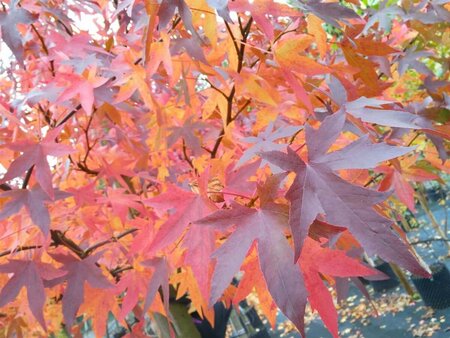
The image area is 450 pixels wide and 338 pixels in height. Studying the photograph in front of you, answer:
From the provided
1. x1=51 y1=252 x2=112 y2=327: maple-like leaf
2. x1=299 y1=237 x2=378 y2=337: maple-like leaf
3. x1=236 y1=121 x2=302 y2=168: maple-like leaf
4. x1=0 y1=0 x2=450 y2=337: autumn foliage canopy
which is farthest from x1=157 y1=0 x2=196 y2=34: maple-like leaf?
x1=51 y1=252 x2=112 y2=327: maple-like leaf

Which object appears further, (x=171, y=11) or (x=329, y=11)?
(x=329, y=11)

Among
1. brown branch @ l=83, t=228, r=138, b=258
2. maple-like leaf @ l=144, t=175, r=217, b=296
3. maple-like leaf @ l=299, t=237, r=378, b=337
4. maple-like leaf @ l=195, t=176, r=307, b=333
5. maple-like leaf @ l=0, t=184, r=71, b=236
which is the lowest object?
maple-like leaf @ l=299, t=237, r=378, b=337

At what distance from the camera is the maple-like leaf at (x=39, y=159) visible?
71 cm

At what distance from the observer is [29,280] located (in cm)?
74

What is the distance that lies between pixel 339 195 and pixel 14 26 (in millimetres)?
592

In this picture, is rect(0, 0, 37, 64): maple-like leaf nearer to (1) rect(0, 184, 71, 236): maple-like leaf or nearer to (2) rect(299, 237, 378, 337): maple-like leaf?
(1) rect(0, 184, 71, 236): maple-like leaf

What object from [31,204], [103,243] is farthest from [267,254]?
[103,243]

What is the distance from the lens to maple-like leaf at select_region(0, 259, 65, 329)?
0.71 metres

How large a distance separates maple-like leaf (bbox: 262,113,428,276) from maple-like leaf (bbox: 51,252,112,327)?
48 centimetres

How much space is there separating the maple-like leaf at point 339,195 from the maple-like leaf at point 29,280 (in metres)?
0.49

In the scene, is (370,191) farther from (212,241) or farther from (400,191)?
(400,191)

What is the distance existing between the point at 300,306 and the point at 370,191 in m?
0.12

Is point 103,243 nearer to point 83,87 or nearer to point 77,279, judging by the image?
point 77,279

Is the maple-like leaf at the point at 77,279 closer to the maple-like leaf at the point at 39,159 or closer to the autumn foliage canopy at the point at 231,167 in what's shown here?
the autumn foliage canopy at the point at 231,167
